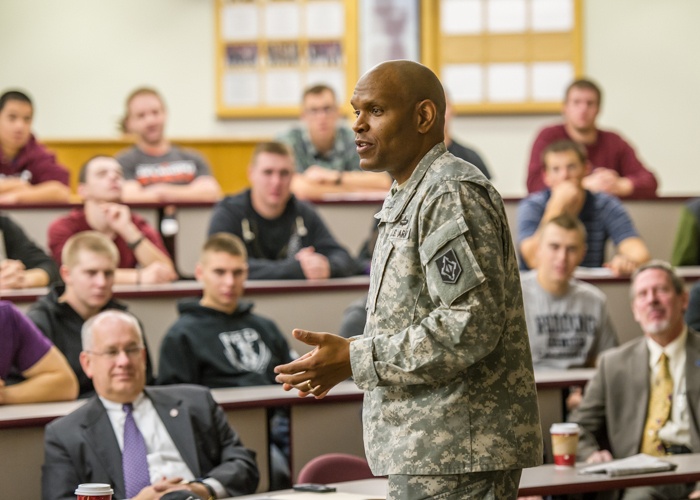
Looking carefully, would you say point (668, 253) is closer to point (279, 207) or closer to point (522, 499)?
point (279, 207)

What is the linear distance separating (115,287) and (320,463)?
1685 millimetres

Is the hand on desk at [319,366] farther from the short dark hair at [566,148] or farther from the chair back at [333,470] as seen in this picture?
the short dark hair at [566,148]

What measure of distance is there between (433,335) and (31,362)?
2.13 meters

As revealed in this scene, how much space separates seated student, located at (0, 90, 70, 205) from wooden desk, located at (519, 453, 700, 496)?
10.5ft

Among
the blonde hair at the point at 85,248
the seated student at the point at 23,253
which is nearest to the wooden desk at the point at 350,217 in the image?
the seated student at the point at 23,253

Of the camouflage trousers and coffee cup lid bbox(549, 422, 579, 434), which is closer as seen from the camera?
the camouflage trousers

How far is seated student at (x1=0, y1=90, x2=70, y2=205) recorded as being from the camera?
5.49 metres

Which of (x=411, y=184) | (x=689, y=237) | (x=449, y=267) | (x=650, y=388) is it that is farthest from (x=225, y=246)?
(x=449, y=267)

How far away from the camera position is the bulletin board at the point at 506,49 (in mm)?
7762

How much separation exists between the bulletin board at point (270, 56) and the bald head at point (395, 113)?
6139mm

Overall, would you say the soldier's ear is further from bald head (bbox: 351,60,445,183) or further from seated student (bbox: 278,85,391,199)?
seated student (bbox: 278,85,391,199)

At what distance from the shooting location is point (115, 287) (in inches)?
176

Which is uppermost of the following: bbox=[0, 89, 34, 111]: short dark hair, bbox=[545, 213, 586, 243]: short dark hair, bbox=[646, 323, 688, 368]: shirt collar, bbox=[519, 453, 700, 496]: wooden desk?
bbox=[0, 89, 34, 111]: short dark hair

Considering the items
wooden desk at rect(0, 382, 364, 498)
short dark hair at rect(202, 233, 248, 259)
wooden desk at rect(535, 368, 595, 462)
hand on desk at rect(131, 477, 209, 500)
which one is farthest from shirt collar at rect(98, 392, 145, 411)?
wooden desk at rect(535, 368, 595, 462)
